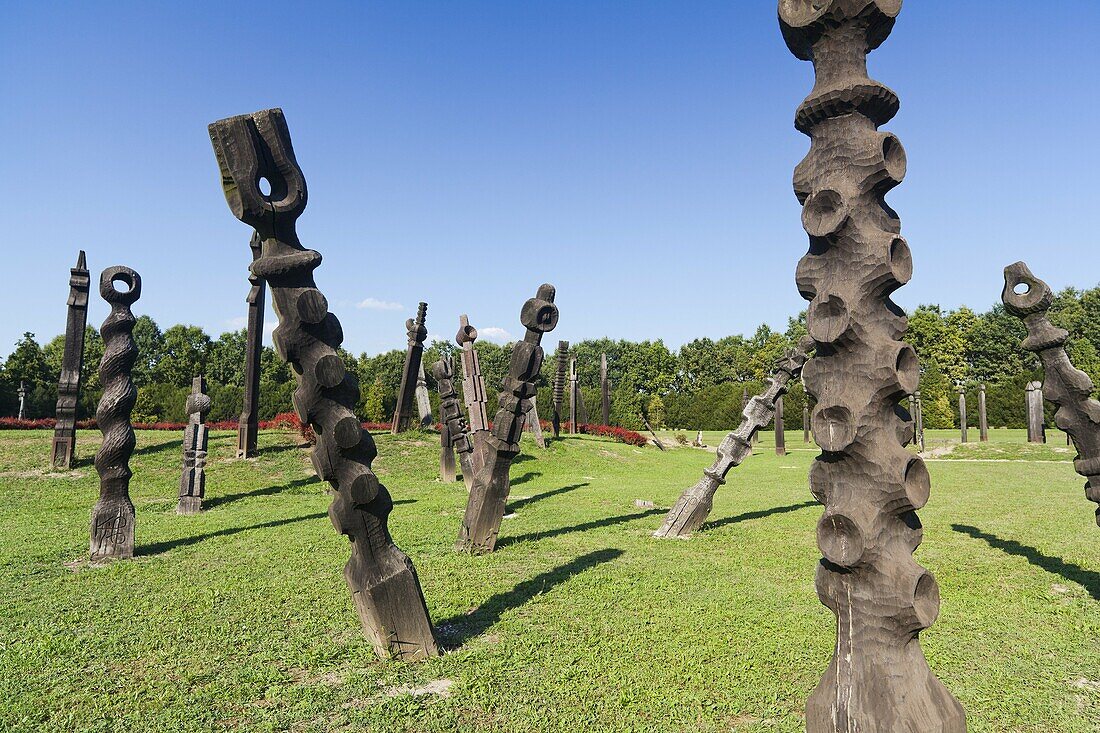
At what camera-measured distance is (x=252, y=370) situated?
1528cm

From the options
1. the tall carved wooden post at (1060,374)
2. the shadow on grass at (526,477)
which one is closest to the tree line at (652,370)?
the shadow on grass at (526,477)

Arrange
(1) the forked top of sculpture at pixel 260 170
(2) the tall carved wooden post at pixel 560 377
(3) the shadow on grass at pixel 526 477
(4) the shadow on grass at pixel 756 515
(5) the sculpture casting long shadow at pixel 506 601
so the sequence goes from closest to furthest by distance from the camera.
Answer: (1) the forked top of sculpture at pixel 260 170
(5) the sculpture casting long shadow at pixel 506 601
(4) the shadow on grass at pixel 756 515
(3) the shadow on grass at pixel 526 477
(2) the tall carved wooden post at pixel 560 377

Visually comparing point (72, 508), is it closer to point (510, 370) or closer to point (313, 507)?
point (313, 507)

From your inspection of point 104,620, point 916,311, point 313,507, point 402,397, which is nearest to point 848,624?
point 104,620

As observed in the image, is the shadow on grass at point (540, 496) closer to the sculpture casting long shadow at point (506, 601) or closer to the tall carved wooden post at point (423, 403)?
the sculpture casting long shadow at point (506, 601)

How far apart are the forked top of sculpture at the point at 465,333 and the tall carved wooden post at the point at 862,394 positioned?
10165mm

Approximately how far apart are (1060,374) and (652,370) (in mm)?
56203

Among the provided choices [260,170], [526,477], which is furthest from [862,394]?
[526,477]

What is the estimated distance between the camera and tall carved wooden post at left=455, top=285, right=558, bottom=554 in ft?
21.9

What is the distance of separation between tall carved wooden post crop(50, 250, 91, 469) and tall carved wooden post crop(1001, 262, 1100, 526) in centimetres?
1537

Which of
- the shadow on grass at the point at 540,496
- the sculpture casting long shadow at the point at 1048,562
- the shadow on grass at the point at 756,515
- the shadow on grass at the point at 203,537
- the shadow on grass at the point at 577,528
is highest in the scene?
the sculpture casting long shadow at the point at 1048,562

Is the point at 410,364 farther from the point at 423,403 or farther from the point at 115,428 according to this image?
the point at 115,428

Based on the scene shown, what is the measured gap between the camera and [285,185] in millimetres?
3654

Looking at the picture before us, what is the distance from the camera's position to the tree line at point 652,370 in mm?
31375
